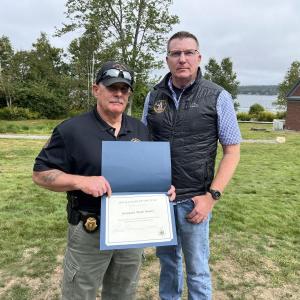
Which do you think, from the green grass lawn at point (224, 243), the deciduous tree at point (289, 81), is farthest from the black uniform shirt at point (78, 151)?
the deciduous tree at point (289, 81)

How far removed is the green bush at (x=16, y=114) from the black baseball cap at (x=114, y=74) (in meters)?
37.7

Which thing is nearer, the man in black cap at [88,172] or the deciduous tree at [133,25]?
the man in black cap at [88,172]

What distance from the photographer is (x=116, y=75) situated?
233cm

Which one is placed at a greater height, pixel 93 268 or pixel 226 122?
pixel 226 122

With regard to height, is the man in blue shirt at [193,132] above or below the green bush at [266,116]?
above

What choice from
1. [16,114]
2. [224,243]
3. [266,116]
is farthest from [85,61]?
[224,243]

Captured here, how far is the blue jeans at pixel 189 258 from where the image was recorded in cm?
280

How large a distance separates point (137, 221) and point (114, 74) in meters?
0.90

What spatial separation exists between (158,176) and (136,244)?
0.42 metres

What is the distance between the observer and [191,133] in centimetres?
268

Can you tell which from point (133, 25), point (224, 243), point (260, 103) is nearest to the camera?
→ point (224, 243)

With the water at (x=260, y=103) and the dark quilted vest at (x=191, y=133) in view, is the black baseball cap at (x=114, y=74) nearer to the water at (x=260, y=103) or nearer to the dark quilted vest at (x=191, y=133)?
the dark quilted vest at (x=191, y=133)

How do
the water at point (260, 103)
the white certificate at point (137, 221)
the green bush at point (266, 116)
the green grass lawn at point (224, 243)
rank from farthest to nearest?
the water at point (260, 103), the green bush at point (266, 116), the green grass lawn at point (224, 243), the white certificate at point (137, 221)

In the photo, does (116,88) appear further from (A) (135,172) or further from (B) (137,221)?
(B) (137,221)
